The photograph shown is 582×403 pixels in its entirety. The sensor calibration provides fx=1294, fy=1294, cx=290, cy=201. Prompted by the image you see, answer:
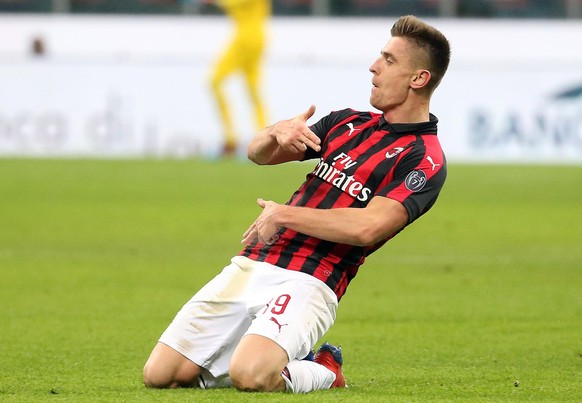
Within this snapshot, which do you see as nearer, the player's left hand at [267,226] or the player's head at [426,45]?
the player's left hand at [267,226]

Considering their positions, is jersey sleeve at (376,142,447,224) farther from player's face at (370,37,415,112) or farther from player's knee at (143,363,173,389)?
player's knee at (143,363,173,389)

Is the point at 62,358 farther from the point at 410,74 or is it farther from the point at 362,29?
the point at 362,29

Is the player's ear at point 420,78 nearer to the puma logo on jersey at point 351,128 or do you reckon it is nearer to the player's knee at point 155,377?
the puma logo on jersey at point 351,128

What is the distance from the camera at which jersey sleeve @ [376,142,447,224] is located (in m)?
5.46

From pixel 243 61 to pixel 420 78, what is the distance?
15.5 meters

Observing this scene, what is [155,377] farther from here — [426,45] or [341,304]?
[341,304]

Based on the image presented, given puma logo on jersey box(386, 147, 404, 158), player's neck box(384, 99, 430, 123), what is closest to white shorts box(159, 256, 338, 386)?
puma logo on jersey box(386, 147, 404, 158)

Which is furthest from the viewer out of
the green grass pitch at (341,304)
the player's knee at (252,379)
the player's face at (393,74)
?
the green grass pitch at (341,304)

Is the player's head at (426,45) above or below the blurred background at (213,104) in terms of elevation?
above

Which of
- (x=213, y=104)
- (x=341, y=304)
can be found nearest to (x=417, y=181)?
(x=341, y=304)

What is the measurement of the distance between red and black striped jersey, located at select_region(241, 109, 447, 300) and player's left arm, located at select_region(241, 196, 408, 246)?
117 mm

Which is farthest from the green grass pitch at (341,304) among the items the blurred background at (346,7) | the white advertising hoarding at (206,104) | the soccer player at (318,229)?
the blurred background at (346,7)

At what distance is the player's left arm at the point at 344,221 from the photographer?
212 inches

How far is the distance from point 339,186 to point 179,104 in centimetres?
1542
